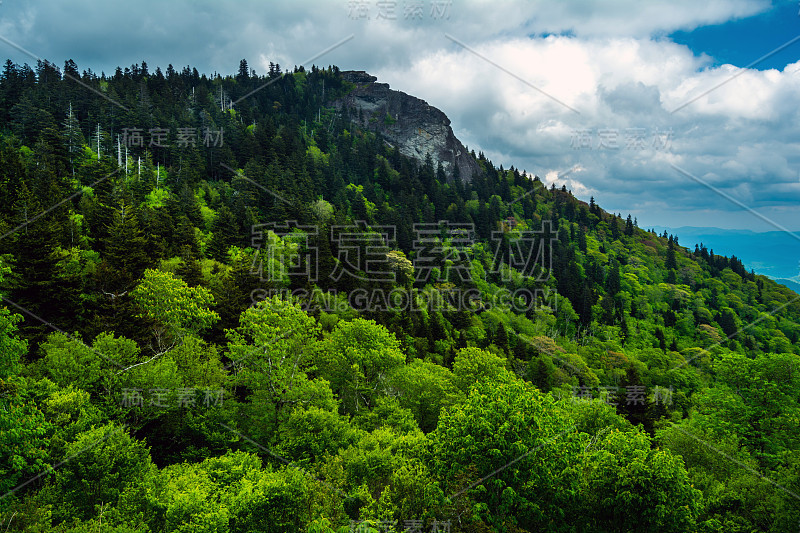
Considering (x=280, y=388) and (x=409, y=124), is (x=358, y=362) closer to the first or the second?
(x=280, y=388)

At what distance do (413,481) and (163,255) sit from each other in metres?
40.8

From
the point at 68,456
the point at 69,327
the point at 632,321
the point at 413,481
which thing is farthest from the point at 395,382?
the point at 632,321

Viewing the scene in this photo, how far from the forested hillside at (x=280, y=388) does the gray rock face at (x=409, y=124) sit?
87681mm

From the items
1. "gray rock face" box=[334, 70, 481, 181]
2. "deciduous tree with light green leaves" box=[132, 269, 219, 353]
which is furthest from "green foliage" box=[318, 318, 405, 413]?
"gray rock face" box=[334, 70, 481, 181]

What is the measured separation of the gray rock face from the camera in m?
166

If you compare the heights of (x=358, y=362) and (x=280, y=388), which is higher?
(x=358, y=362)

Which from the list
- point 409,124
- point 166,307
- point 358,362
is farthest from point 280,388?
point 409,124

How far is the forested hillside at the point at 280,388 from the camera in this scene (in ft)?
50.8

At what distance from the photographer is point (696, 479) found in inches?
845

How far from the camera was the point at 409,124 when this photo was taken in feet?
551

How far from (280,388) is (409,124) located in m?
157

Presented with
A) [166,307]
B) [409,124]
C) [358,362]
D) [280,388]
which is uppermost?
[409,124]

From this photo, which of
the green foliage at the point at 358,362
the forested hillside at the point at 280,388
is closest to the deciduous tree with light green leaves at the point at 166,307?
the forested hillside at the point at 280,388

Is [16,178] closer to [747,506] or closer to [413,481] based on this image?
[413,481]
